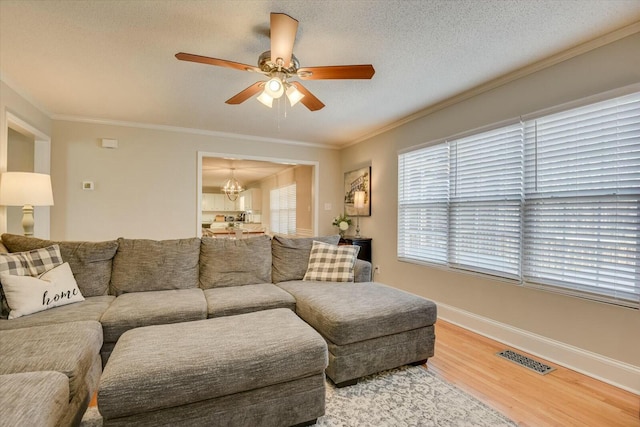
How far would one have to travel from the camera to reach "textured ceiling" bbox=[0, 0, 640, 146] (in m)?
1.87

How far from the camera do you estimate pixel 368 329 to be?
6.66 ft

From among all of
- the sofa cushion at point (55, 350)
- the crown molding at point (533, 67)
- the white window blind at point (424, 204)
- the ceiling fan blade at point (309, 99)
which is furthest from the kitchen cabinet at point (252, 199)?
the sofa cushion at point (55, 350)

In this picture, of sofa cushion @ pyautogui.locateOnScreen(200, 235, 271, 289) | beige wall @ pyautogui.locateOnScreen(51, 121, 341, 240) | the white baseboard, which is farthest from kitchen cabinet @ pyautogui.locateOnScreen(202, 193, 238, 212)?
the white baseboard

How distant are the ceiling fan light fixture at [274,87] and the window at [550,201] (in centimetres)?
211

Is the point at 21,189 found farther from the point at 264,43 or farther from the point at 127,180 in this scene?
the point at 264,43

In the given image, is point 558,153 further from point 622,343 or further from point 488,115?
point 622,343

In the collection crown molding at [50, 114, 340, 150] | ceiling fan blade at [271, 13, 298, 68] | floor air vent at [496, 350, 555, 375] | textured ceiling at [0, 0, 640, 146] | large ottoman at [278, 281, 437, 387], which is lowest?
floor air vent at [496, 350, 555, 375]

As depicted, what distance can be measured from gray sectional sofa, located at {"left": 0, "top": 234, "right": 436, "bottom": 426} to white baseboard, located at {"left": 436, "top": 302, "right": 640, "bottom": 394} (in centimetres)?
99

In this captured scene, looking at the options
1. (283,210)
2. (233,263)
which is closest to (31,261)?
(233,263)

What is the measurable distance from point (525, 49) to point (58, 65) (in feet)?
12.8

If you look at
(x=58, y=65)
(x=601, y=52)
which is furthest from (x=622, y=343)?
(x=58, y=65)

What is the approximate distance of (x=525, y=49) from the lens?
2301 mm

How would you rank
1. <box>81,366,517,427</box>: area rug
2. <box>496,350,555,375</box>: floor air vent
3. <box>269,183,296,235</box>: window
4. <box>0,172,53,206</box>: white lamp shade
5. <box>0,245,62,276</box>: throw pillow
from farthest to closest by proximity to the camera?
<box>269,183,296,235</box>: window
<box>0,172,53,206</box>: white lamp shade
<box>496,350,555,375</box>: floor air vent
<box>0,245,62,276</box>: throw pillow
<box>81,366,517,427</box>: area rug

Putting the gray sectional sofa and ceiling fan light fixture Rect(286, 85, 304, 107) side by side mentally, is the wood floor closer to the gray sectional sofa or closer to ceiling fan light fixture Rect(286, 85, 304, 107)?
the gray sectional sofa
